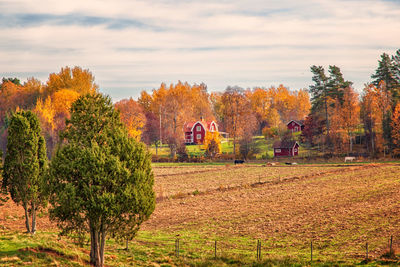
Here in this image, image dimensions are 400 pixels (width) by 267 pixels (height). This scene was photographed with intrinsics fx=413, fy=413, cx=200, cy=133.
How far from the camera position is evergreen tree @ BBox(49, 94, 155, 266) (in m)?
18.6

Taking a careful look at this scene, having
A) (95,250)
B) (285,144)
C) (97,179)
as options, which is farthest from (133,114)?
(97,179)

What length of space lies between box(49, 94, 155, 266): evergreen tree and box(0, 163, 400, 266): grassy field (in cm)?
198

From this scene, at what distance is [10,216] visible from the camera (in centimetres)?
3312

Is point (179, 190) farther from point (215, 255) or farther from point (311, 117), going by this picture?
point (311, 117)

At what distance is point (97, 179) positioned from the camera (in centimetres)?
1875

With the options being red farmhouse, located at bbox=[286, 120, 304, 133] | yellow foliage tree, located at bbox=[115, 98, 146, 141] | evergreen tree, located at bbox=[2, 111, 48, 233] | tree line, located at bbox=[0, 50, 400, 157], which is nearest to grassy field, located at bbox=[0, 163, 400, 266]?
evergreen tree, located at bbox=[2, 111, 48, 233]

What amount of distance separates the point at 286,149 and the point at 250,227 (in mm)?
59397

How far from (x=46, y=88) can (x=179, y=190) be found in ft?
234

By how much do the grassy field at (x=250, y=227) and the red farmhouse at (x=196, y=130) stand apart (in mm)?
54353

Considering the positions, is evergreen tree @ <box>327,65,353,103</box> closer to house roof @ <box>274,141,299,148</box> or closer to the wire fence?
house roof @ <box>274,141,299,148</box>

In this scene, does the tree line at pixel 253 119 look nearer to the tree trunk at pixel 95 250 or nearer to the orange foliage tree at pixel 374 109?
the orange foliage tree at pixel 374 109

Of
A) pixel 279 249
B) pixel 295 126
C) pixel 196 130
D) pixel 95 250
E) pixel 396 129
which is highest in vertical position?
pixel 295 126

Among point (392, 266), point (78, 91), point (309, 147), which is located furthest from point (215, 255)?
point (78, 91)

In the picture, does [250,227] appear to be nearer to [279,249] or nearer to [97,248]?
[279,249]
